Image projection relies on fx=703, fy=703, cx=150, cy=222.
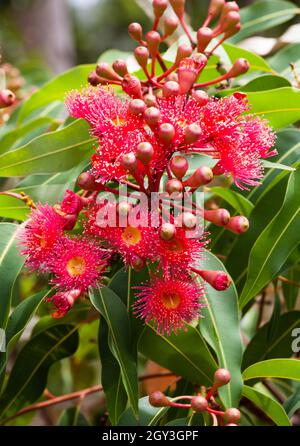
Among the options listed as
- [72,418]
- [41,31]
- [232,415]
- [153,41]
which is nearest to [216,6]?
[153,41]

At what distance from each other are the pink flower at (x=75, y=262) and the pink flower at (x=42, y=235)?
0.03 ft

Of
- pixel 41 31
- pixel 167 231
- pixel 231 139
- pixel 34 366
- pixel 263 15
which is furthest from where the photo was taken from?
pixel 41 31

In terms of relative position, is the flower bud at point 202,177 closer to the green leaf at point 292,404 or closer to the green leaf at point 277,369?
the green leaf at point 277,369

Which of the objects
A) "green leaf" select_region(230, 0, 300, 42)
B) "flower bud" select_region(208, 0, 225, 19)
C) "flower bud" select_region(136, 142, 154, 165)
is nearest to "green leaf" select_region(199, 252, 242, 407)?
"flower bud" select_region(136, 142, 154, 165)

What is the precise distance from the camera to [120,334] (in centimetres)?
110

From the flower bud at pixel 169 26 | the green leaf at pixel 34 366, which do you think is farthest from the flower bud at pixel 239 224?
the green leaf at pixel 34 366

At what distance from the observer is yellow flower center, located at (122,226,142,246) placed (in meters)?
0.97

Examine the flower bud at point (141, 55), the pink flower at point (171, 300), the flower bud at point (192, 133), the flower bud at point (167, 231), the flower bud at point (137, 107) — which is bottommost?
the pink flower at point (171, 300)

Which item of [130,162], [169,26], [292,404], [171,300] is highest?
[169,26]

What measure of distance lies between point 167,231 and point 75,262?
0.17 meters

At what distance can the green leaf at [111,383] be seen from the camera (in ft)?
3.79

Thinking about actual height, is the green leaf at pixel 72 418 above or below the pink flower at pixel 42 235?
below

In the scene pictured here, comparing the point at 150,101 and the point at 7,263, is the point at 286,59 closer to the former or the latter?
the point at 150,101
